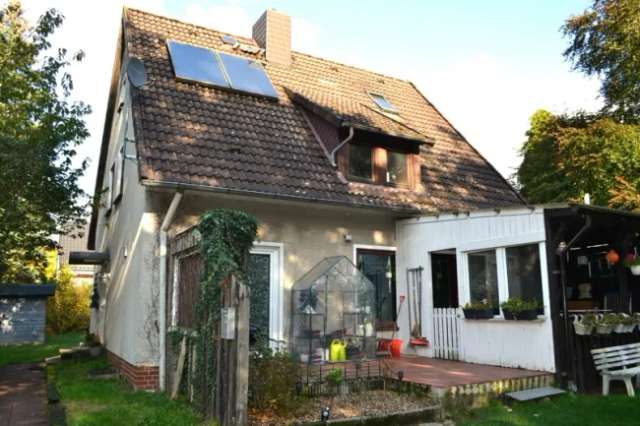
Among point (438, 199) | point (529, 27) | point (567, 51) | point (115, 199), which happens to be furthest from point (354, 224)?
point (567, 51)

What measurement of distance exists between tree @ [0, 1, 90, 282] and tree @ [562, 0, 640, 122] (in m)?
15.3

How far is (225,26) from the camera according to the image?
14898 mm

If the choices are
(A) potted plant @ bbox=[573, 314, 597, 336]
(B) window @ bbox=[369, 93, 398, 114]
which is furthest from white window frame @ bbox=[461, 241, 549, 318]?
(B) window @ bbox=[369, 93, 398, 114]

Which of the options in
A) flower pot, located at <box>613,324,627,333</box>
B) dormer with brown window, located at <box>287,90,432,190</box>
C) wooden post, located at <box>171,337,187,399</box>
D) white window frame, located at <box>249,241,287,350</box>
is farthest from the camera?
dormer with brown window, located at <box>287,90,432,190</box>

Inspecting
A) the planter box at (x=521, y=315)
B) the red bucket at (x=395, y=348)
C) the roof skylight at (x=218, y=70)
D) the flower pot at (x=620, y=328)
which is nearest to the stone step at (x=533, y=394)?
the planter box at (x=521, y=315)

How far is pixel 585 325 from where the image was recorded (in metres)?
8.30

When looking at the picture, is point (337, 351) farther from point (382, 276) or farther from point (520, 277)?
point (520, 277)

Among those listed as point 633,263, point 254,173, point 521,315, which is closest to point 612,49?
point 633,263

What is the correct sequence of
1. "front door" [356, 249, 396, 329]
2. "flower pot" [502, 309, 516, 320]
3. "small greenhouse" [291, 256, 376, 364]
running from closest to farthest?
1. "small greenhouse" [291, 256, 376, 364]
2. "flower pot" [502, 309, 516, 320]
3. "front door" [356, 249, 396, 329]

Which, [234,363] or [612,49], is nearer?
[234,363]

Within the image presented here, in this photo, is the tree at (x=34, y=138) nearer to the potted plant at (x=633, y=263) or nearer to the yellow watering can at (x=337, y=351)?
the yellow watering can at (x=337, y=351)

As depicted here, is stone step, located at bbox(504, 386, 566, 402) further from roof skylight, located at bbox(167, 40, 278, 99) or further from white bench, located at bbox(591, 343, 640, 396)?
roof skylight, located at bbox(167, 40, 278, 99)

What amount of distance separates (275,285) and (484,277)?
3927mm

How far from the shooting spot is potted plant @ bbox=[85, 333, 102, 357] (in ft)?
44.1
